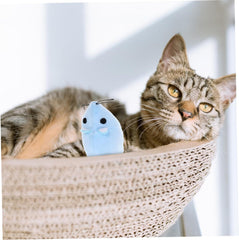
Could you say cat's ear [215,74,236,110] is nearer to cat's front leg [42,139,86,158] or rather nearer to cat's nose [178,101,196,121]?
cat's nose [178,101,196,121]

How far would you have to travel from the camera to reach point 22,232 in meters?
0.77

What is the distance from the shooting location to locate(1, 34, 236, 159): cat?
1.05 metres

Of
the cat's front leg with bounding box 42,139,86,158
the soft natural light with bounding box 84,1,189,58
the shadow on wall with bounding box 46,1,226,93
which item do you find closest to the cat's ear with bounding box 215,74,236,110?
the shadow on wall with bounding box 46,1,226,93

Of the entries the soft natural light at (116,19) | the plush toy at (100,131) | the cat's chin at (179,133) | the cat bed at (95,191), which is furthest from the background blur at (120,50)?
the plush toy at (100,131)

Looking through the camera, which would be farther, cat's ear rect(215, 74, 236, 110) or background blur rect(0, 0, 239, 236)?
background blur rect(0, 0, 239, 236)

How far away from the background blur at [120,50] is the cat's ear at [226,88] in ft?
0.80

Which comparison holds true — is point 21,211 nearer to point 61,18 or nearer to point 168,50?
point 168,50

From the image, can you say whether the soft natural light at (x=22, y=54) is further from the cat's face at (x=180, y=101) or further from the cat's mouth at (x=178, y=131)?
the cat's mouth at (x=178, y=131)

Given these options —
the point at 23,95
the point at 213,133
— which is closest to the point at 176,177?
the point at 213,133

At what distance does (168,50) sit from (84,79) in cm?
79

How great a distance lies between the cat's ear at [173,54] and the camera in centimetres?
119

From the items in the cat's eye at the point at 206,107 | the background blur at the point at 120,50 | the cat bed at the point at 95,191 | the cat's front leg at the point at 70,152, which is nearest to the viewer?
the cat bed at the point at 95,191

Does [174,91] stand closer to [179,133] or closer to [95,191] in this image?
[179,133]

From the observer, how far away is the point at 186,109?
1042 mm
